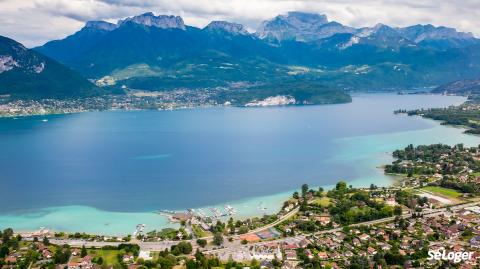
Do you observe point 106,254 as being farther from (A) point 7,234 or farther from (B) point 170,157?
(B) point 170,157

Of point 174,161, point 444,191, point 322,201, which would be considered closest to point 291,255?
point 322,201

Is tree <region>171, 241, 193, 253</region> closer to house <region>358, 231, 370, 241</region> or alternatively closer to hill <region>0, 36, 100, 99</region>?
house <region>358, 231, 370, 241</region>

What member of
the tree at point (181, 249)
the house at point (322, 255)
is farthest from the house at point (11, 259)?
the house at point (322, 255)

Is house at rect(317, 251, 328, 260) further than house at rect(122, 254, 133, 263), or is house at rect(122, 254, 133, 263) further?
house at rect(317, 251, 328, 260)

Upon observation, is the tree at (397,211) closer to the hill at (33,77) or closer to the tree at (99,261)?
the tree at (99,261)

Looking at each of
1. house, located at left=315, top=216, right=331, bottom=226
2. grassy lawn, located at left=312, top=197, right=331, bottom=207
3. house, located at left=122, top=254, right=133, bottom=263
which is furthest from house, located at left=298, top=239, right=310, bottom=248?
house, located at left=122, top=254, right=133, bottom=263

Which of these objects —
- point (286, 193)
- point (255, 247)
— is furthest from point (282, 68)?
point (255, 247)
